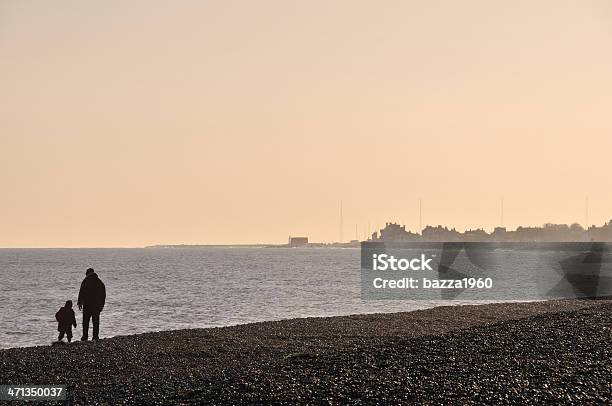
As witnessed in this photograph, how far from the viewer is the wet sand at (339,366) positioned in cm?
1728

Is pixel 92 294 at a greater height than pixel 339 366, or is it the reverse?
pixel 92 294

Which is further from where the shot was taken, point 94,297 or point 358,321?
point 358,321

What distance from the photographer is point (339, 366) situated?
65.9 ft

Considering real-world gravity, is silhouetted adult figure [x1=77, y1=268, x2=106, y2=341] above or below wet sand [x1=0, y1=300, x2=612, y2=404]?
above

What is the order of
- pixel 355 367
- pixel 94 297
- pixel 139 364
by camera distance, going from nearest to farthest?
pixel 355 367 < pixel 139 364 < pixel 94 297

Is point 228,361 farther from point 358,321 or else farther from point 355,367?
point 358,321

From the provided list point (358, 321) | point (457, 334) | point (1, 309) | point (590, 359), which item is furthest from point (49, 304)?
point (590, 359)

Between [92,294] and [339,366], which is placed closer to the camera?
[339,366]

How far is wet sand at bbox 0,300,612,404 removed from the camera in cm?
1728

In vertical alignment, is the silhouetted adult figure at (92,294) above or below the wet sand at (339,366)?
above

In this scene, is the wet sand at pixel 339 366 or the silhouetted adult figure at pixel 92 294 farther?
the silhouetted adult figure at pixel 92 294

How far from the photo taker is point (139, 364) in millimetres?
24094

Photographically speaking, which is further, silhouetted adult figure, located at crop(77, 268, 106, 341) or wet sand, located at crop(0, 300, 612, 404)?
silhouetted adult figure, located at crop(77, 268, 106, 341)

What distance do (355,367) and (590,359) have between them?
6.22 metres
